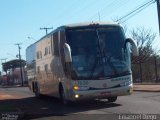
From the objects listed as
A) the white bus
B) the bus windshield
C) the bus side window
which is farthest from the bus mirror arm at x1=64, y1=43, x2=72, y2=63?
the bus side window

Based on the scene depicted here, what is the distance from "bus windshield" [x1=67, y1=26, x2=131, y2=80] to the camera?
62.2ft

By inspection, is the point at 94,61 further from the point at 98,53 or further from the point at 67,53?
the point at 67,53

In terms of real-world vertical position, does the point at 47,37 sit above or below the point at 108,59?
above

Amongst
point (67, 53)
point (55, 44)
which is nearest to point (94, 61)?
point (67, 53)

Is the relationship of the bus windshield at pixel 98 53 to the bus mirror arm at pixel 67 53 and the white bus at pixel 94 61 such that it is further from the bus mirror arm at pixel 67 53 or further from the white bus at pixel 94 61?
the bus mirror arm at pixel 67 53

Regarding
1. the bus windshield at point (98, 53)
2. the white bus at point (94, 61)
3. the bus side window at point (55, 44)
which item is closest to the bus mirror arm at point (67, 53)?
the white bus at point (94, 61)

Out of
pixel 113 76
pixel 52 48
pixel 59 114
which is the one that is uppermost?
pixel 52 48

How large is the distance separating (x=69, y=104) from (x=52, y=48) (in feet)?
9.43

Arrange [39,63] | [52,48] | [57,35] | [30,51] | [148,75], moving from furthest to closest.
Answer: [148,75], [30,51], [39,63], [52,48], [57,35]

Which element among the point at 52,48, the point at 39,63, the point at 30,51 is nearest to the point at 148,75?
the point at 30,51

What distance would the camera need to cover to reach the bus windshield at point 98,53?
1895cm

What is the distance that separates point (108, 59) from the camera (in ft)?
62.8

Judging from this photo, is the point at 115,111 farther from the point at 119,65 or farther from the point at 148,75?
the point at 148,75

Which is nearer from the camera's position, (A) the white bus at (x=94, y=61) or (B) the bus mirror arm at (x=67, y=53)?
(B) the bus mirror arm at (x=67, y=53)
